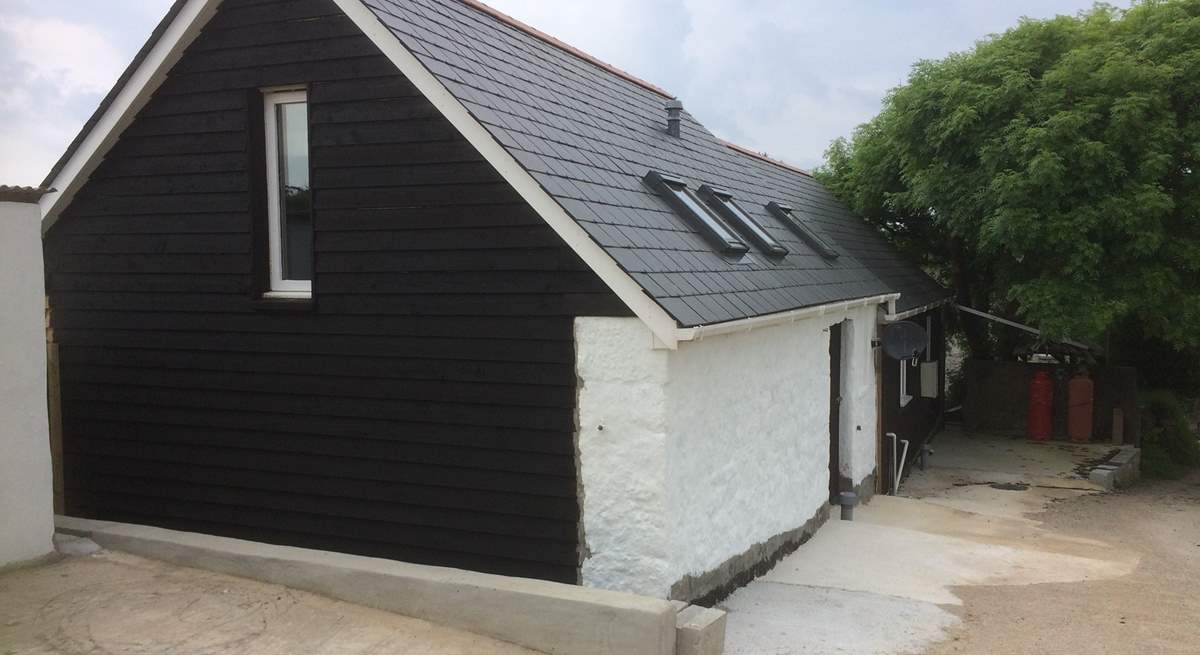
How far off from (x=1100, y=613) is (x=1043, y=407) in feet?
36.6

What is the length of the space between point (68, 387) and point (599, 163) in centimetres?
528

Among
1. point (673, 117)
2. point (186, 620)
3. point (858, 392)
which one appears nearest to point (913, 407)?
point (858, 392)

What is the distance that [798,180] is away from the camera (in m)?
19.4

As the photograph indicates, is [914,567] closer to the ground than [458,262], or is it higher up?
closer to the ground

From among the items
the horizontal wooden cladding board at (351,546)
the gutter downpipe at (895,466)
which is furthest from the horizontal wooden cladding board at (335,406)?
the gutter downpipe at (895,466)

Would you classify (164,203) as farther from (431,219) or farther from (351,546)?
(351,546)

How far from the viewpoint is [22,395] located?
6609mm

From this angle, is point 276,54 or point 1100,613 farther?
point 276,54

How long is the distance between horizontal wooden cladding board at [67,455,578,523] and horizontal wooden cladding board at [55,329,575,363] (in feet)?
3.28

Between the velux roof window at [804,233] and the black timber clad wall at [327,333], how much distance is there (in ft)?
19.6

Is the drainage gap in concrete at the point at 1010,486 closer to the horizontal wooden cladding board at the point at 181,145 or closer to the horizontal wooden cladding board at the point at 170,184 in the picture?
the horizontal wooden cladding board at the point at 170,184

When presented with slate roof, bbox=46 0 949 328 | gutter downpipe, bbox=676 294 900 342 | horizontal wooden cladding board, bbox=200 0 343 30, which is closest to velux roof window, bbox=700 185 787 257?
slate roof, bbox=46 0 949 328

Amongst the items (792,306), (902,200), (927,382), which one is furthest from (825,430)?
(902,200)

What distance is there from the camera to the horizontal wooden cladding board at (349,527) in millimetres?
7035
